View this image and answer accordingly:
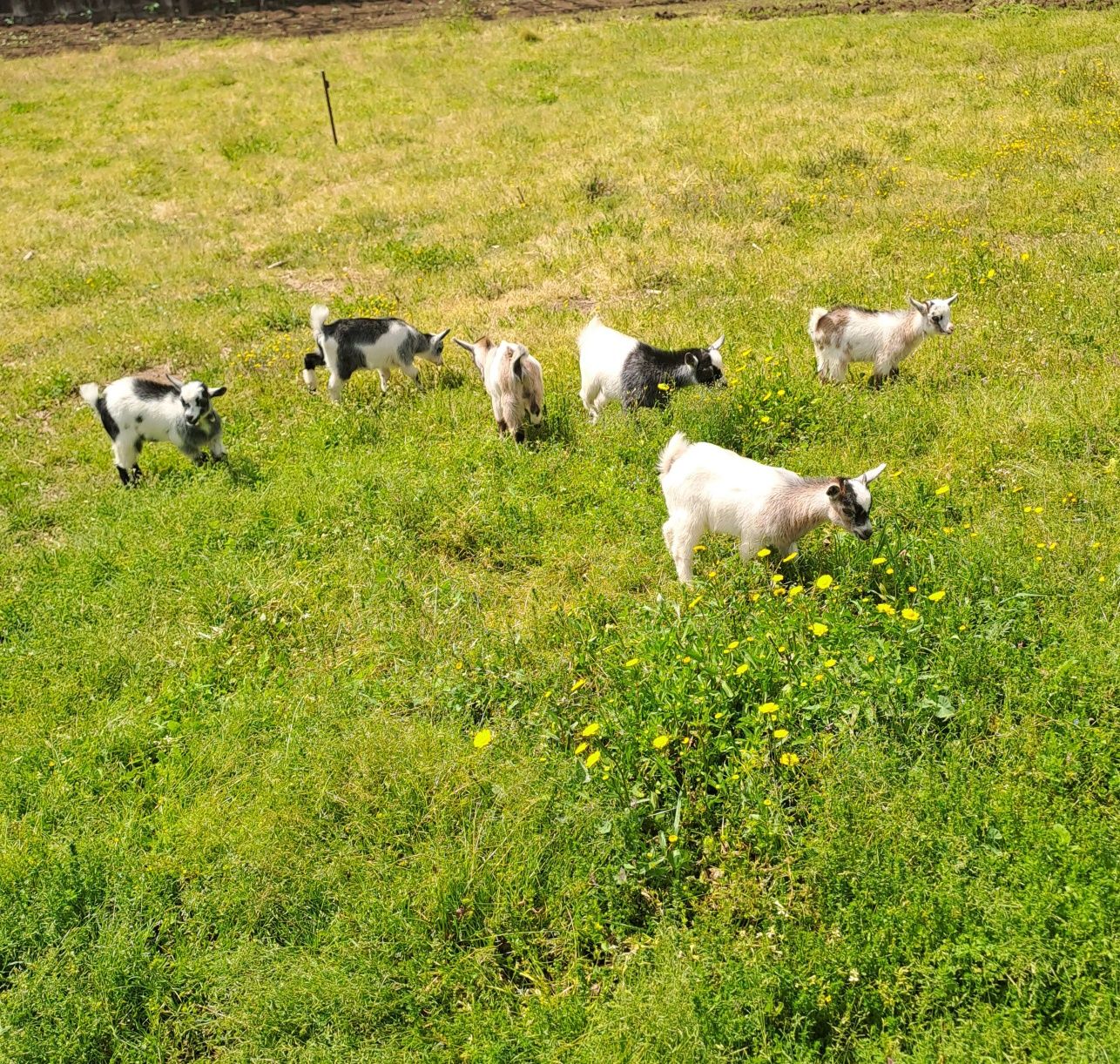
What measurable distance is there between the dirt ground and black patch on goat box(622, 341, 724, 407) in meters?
23.0

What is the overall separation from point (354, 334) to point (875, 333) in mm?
5313

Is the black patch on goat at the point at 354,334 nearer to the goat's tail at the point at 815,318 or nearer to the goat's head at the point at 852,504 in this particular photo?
the goat's tail at the point at 815,318

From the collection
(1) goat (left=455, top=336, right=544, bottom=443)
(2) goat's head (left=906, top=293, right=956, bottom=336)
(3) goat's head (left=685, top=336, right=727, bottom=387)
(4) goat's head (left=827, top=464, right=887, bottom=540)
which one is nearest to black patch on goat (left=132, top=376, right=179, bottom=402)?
(1) goat (left=455, top=336, right=544, bottom=443)

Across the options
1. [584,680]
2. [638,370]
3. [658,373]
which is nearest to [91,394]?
[638,370]

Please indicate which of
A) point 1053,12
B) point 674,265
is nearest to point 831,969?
point 674,265

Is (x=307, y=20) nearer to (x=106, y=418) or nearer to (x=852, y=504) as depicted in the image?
(x=106, y=418)

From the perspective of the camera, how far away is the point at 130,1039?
13.2 feet

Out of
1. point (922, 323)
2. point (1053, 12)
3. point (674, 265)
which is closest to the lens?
point (922, 323)

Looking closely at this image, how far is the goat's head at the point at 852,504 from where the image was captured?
5.68 m

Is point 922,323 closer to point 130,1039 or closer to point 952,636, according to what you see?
point 952,636

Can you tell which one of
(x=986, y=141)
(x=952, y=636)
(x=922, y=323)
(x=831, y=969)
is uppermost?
(x=986, y=141)

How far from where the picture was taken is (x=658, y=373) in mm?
8211

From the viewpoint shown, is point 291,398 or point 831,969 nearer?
point 831,969

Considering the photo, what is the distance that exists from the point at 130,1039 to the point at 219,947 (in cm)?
49
